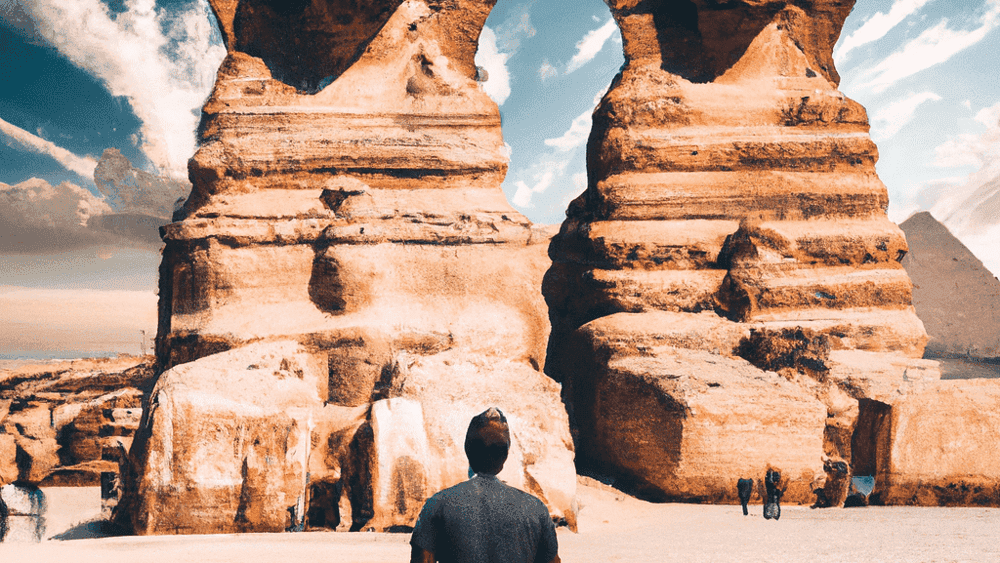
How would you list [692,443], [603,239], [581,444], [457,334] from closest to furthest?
[692,443] < [457,334] < [581,444] < [603,239]

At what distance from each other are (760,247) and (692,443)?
260 centimetres

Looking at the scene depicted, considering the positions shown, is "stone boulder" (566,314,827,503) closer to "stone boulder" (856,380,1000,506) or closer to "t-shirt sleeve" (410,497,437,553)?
"stone boulder" (856,380,1000,506)

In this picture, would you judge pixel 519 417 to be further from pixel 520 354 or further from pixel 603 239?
pixel 603 239

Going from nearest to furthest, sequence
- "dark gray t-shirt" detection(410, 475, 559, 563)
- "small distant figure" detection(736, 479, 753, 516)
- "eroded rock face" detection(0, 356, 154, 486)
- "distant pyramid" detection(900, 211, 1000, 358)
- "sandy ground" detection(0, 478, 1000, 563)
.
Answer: "dark gray t-shirt" detection(410, 475, 559, 563) < "sandy ground" detection(0, 478, 1000, 563) < "small distant figure" detection(736, 479, 753, 516) < "eroded rock face" detection(0, 356, 154, 486) < "distant pyramid" detection(900, 211, 1000, 358)

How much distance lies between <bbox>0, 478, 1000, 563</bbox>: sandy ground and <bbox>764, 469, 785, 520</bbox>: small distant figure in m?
0.09

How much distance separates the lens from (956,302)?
932 inches

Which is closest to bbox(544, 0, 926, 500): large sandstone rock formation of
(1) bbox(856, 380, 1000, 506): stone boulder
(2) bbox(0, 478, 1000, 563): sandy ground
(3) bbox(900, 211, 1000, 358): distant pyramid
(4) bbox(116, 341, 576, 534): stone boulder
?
(1) bbox(856, 380, 1000, 506): stone boulder

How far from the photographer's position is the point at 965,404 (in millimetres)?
7191

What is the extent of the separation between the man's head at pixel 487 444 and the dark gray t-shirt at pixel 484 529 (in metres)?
0.08

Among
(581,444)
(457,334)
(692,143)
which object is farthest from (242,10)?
(581,444)

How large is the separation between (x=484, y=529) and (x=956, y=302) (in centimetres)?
2460

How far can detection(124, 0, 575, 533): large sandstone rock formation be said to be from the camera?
5707 millimetres

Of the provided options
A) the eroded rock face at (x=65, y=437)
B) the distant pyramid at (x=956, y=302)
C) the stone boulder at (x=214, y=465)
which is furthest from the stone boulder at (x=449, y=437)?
the distant pyramid at (x=956, y=302)

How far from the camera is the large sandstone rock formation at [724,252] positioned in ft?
24.5
